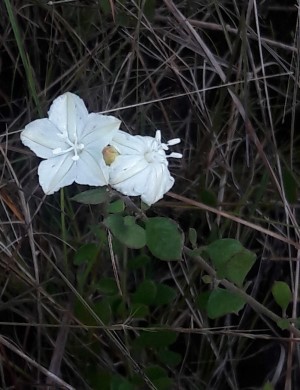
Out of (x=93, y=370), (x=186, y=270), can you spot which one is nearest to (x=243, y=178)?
(x=186, y=270)

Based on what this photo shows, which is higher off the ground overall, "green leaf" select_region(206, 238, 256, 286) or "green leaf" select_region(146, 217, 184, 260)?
"green leaf" select_region(146, 217, 184, 260)

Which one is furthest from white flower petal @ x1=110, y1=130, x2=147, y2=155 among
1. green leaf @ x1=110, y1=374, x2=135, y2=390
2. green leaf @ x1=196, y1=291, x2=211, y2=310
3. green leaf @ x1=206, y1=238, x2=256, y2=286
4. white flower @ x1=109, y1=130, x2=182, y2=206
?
green leaf @ x1=110, y1=374, x2=135, y2=390

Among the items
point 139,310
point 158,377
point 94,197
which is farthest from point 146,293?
point 94,197

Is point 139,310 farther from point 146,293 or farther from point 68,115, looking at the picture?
point 68,115

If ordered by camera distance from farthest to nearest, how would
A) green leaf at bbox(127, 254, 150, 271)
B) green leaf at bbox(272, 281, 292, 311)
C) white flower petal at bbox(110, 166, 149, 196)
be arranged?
green leaf at bbox(127, 254, 150, 271), green leaf at bbox(272, 281, 292, 311), white flower petal at bbox(110, 166, 149, 196)

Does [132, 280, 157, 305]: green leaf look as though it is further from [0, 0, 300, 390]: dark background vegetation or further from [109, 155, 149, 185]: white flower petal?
[109, 155, 149, 185]: white flower petal

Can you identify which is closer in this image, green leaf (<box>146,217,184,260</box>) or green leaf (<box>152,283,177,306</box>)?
green leaf (<box>146,217,184,260</box>)

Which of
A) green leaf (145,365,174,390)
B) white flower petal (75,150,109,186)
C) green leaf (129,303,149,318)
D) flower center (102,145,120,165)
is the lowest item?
green leaf (145,365,174,390)
